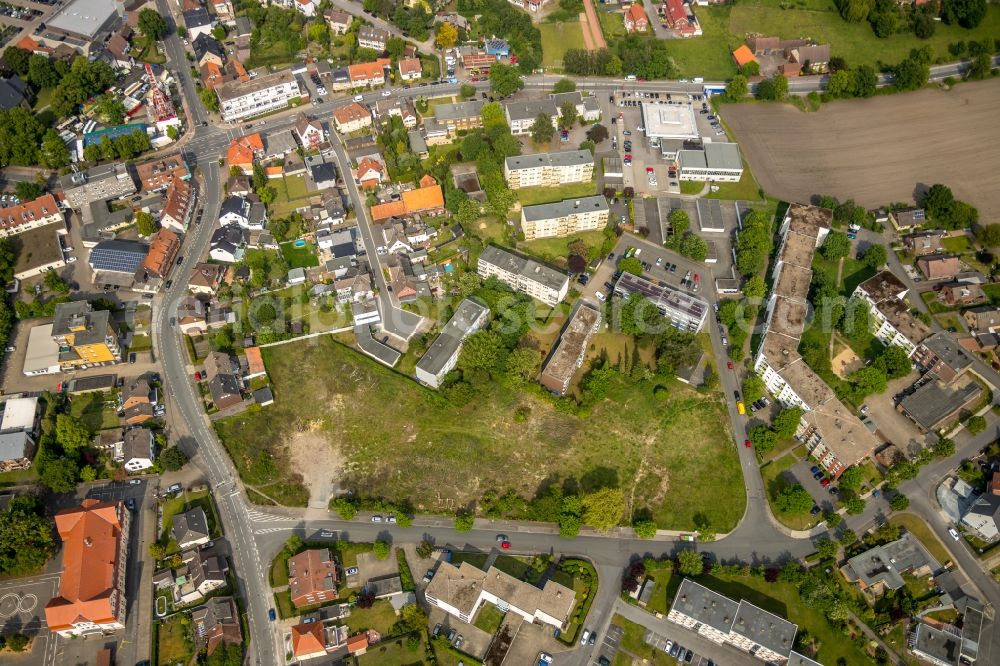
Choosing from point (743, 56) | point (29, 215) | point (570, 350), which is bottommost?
point (570, 350)

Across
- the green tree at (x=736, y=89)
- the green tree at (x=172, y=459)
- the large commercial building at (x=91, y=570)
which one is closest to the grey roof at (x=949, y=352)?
the green tree at (x=736, y=89)

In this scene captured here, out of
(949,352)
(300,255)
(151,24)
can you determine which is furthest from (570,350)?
(151,24)

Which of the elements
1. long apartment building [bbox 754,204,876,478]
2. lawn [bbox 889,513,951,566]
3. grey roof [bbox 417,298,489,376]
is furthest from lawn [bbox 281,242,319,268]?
lawn [bbox 889,513,951,566]

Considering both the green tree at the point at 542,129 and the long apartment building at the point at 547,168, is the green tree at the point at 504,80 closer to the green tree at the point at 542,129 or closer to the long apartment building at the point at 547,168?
the green tree at the point at 542,129

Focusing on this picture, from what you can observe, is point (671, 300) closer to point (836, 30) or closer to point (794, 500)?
point (794, 500)

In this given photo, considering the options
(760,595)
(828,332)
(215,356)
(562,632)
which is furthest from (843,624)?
(215,356)

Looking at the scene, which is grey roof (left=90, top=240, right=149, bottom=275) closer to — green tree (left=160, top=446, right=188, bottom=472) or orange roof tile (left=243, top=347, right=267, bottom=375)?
orange roof tile (left=243, top=347, right=267, bottom=375)

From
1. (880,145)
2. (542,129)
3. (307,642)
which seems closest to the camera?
(307,642)
